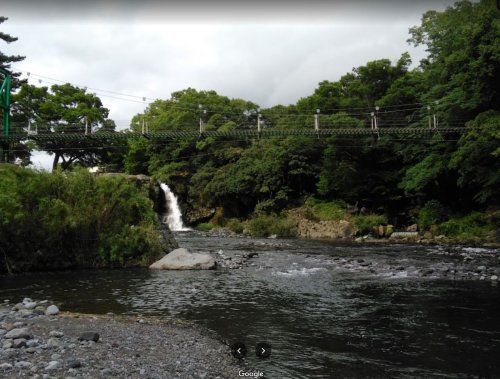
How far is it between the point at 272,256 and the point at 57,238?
895 centimetres

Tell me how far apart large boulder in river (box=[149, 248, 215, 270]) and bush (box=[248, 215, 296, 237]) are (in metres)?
19.3

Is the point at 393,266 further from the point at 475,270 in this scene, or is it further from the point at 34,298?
the point at 34,298

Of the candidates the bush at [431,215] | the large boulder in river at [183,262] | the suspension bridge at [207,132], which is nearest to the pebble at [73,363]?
the large boulder in river at [183,262]

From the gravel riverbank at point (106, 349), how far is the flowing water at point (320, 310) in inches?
26.5

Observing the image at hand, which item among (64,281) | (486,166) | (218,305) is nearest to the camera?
(218,305)

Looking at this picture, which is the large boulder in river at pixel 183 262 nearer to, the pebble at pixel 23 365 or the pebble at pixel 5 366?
the pebble at pixel 23 365

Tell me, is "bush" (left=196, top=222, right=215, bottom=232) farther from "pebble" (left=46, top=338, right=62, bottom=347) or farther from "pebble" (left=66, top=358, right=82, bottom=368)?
"pebble" (left=66, top=358, right=82, bottom=368)

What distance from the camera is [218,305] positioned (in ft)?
30.1

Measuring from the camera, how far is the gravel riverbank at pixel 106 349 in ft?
15.5

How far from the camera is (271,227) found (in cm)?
3425

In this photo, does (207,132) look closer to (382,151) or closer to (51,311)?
(382,151)

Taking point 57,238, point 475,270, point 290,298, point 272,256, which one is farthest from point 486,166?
point 57,238

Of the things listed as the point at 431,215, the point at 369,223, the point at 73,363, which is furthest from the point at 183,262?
the point at 431,215

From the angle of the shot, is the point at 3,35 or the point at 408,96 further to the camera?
the point at 408,96
